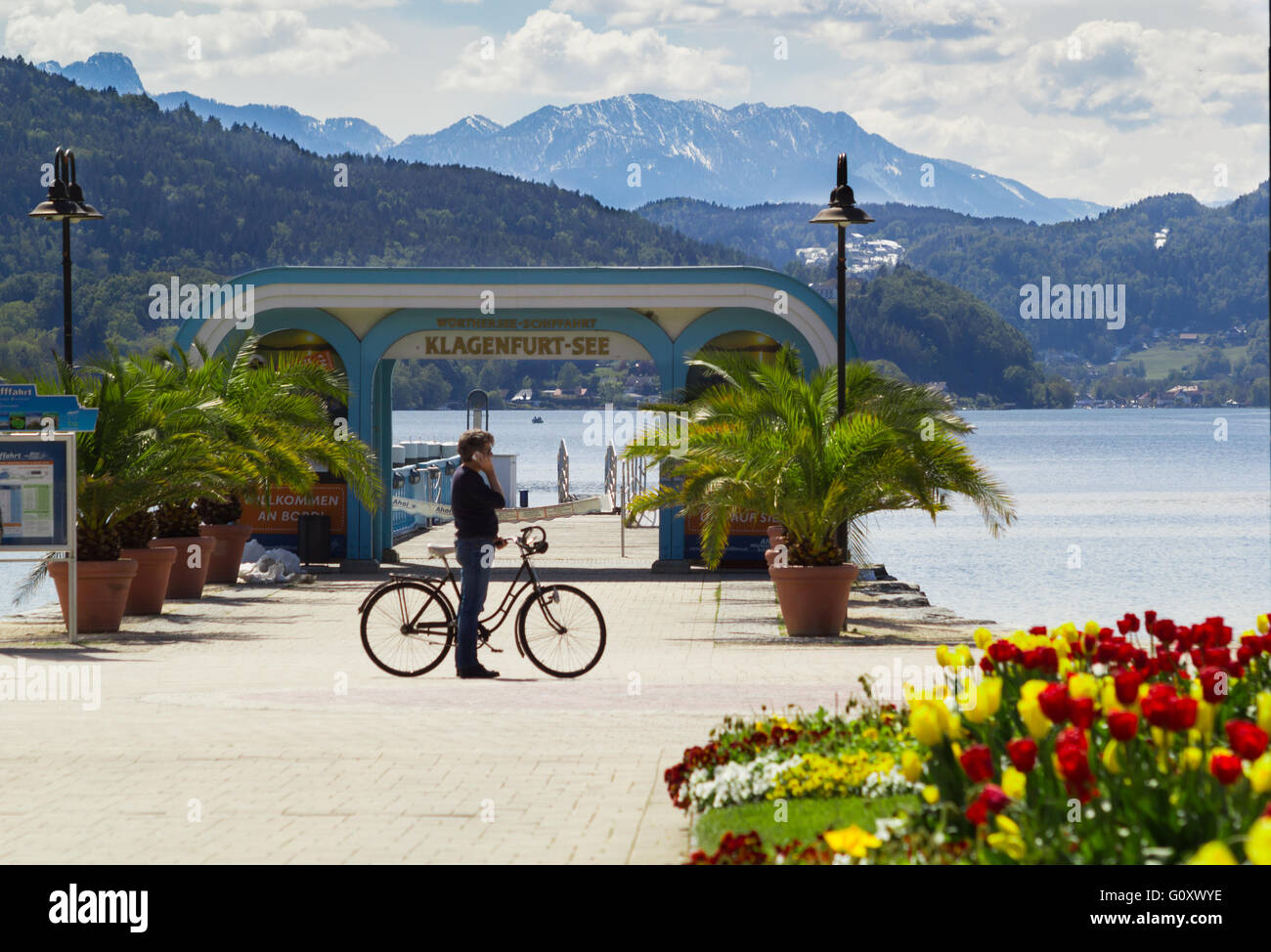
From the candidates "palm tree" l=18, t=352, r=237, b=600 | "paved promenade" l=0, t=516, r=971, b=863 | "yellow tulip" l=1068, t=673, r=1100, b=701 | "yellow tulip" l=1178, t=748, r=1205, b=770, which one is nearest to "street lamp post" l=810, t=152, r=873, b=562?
"paved promenade" l=0, t=516, r=971, b=863

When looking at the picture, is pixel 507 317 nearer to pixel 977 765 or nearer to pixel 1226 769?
pixel 977 765

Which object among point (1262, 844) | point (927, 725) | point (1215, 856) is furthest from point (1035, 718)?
point (1262, 844)

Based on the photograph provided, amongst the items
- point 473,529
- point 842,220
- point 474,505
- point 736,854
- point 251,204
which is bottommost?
point 736,854

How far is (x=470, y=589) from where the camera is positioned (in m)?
11.3

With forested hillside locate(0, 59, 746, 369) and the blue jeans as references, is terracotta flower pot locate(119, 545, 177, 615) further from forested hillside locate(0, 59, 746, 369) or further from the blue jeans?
forested hillside locate(0, 59, 746, 369)

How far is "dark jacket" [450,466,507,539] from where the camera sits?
36.7 feet

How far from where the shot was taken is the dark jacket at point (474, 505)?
11188 mm

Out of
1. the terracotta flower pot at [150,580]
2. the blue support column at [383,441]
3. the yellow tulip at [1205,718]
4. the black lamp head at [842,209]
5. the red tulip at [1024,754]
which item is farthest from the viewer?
the blue support column at [383,441]

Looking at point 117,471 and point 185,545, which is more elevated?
point 117,471

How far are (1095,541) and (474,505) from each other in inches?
1172

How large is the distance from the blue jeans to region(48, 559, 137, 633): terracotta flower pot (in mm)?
4495

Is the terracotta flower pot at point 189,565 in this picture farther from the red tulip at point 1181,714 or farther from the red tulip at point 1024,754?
the red tulip at point 1181,714

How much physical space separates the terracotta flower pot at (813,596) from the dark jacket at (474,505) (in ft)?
13.8

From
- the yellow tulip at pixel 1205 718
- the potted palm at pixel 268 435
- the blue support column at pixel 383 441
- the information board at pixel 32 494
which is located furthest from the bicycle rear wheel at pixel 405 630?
the blue support column at pixel 383 441
